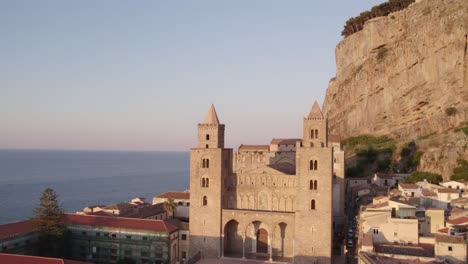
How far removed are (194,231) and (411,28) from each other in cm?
4370

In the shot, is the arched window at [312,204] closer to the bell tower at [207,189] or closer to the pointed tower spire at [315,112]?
the pointed tower spire at [315,112]

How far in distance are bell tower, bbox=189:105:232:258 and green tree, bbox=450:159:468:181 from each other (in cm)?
2701

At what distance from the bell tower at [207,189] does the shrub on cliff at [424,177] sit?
2348cm

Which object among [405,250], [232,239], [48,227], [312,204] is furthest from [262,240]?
[48,227]

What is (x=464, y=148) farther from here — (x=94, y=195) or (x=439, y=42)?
(x=94, y=195)

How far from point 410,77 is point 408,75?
1.40 feet

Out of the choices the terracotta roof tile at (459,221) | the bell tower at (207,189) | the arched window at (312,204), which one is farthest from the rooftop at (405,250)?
the bell tower at (207,189)

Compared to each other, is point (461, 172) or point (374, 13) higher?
point (374, 13)

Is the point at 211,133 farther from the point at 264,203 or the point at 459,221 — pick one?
the point at 459,221

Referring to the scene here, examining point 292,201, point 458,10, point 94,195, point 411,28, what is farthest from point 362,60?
point 94,195

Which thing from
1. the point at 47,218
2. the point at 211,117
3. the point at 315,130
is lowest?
the point at 47,218

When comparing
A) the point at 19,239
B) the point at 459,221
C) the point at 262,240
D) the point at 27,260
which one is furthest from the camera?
the point at 262,240

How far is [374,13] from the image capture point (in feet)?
244

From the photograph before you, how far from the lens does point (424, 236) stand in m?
30.0
